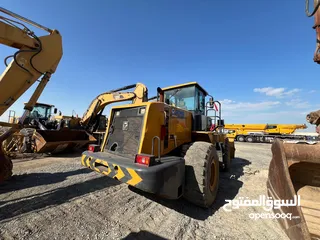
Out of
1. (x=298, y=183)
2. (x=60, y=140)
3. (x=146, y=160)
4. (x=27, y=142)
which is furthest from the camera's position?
(x=60, y=140)

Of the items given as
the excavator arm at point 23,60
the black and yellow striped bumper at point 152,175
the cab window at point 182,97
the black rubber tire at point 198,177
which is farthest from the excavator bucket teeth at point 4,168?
the cab window at point 182,97

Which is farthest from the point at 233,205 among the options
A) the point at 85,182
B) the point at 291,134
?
the point at 291,134

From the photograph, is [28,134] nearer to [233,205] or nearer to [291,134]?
[233,205]

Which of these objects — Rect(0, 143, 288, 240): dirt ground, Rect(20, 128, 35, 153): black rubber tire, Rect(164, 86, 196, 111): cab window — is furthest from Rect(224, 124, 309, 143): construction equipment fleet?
Rect(20, 128, 35, 153): black rubber tire

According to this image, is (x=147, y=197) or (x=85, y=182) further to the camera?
(x=85, y=182)

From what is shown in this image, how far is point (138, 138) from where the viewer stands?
3324 mm

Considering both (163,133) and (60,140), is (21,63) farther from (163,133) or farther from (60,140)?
(60,140)

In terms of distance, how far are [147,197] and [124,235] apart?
1.30m

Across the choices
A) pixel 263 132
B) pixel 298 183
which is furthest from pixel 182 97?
pixel 263 132

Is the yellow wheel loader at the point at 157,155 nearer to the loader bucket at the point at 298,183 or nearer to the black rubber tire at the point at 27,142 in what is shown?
the loader bucket at the point at 298,183

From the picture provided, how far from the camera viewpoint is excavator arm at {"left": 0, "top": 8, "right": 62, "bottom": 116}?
3725 mm

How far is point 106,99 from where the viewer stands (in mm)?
8266

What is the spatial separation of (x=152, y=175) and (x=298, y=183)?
2.56m

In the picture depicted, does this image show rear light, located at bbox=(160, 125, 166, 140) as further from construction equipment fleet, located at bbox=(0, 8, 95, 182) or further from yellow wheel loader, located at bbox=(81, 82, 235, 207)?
construction equipment fleet, located at bbox=(0, 8, 95, 182)
